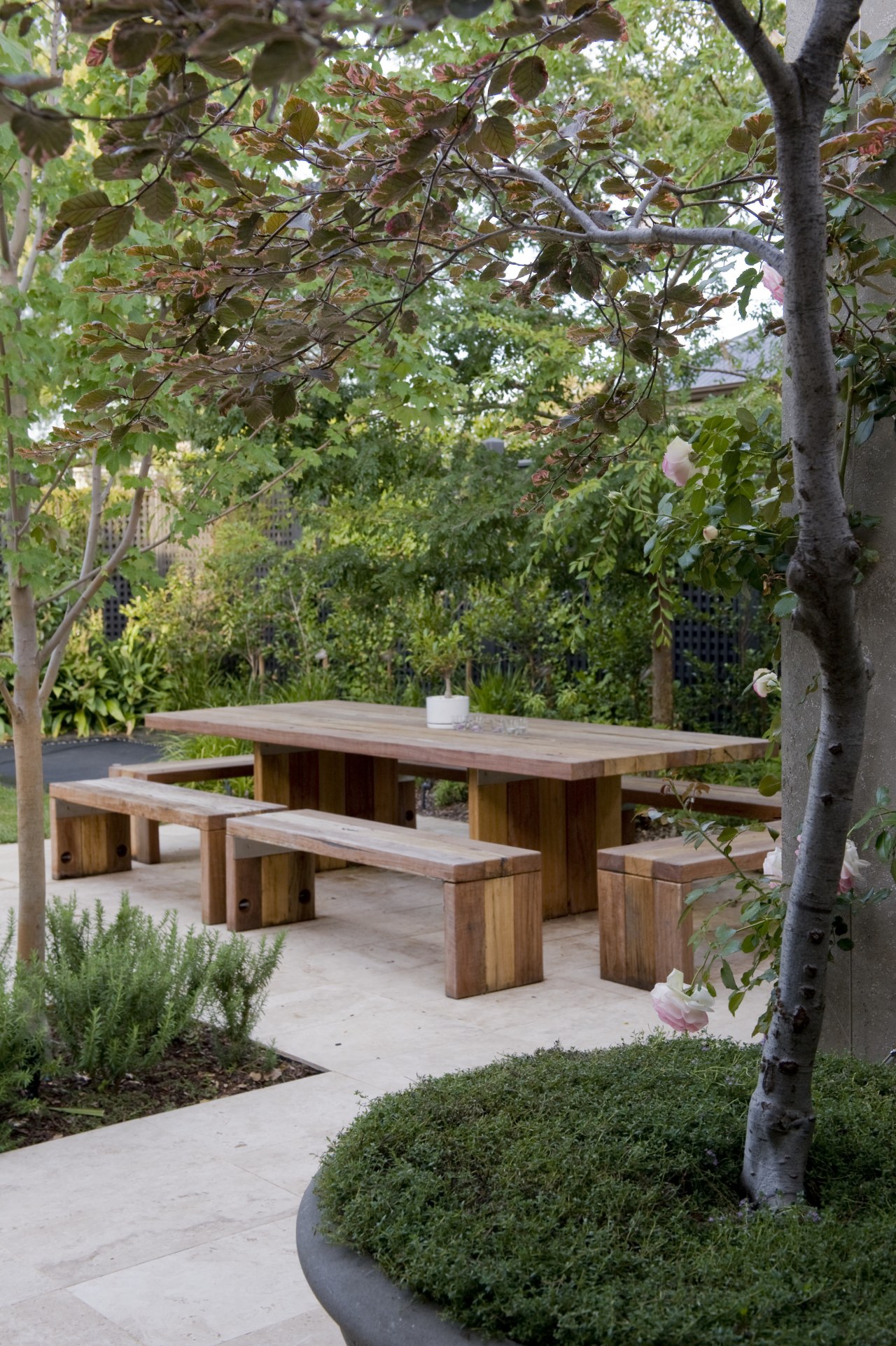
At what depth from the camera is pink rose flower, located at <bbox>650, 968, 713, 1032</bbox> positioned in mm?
2324

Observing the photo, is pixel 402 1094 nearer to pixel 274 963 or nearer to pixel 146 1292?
pixel 146 1292

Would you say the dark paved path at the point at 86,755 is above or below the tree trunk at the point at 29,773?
below

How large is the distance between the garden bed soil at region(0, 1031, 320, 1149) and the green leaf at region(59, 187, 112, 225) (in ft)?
8.84

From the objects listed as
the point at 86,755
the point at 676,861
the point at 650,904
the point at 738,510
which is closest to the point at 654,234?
the point at 738,510

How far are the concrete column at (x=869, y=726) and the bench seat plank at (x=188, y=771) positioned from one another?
16.4ft

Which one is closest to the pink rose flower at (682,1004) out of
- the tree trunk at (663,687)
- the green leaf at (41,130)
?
the green leaf at (41,130)

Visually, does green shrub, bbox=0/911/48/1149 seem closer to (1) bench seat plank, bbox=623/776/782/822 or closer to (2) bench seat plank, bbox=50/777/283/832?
(2) bench seat plank, bbox=50/777/283/832

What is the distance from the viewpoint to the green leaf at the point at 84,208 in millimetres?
1482

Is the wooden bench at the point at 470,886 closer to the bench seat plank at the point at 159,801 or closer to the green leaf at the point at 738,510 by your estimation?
the bench seat plank at the point at 159,801

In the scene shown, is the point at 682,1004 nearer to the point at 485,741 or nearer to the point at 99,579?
the point at 99,579

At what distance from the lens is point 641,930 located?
4.83m

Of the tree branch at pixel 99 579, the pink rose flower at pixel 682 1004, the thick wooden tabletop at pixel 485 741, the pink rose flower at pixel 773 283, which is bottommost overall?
the pink rose flower at pixel 682 1004

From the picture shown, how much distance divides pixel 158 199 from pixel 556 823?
486 cm

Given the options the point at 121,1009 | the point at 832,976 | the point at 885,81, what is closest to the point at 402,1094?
the point at 832,976
